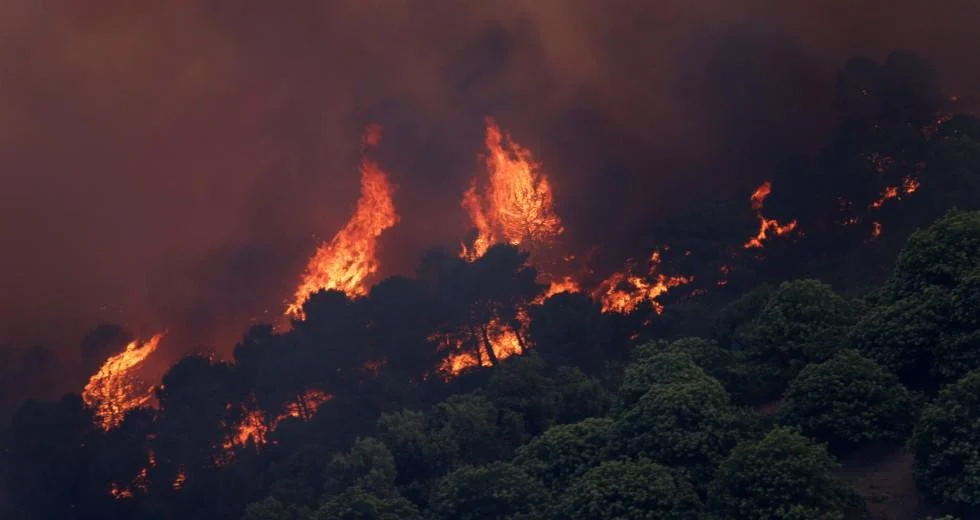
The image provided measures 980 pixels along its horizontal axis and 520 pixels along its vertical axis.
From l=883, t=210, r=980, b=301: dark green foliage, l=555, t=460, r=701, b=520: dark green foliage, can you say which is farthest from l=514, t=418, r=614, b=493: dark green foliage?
l=883, t=210, r=980, b=301: dark green foliage

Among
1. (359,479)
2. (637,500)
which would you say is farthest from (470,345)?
(637,500)

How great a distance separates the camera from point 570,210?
86625 mm

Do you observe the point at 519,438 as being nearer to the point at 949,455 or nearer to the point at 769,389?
the point at 769,389

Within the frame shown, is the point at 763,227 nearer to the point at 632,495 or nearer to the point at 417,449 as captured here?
the point at 417,449

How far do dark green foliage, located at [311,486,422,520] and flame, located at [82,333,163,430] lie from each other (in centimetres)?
3906

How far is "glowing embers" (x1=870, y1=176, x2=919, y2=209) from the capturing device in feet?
252

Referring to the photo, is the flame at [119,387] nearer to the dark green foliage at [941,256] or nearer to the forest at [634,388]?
the forest at [634,388]

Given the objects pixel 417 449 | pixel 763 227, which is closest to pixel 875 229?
pixel 763 227

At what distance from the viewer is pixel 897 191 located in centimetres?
7775

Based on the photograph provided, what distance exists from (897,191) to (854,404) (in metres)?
41.2

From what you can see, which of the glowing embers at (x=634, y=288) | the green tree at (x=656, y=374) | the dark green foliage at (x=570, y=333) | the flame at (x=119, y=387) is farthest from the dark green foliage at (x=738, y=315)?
the flame at (x=119, y=387)

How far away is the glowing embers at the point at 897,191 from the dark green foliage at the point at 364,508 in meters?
43.8

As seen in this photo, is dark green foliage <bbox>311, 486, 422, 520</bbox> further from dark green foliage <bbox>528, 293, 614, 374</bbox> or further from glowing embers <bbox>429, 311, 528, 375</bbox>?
glowing embers <bbox>429, 311, 528, 375</bbox>

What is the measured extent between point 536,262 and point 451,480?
124ft
